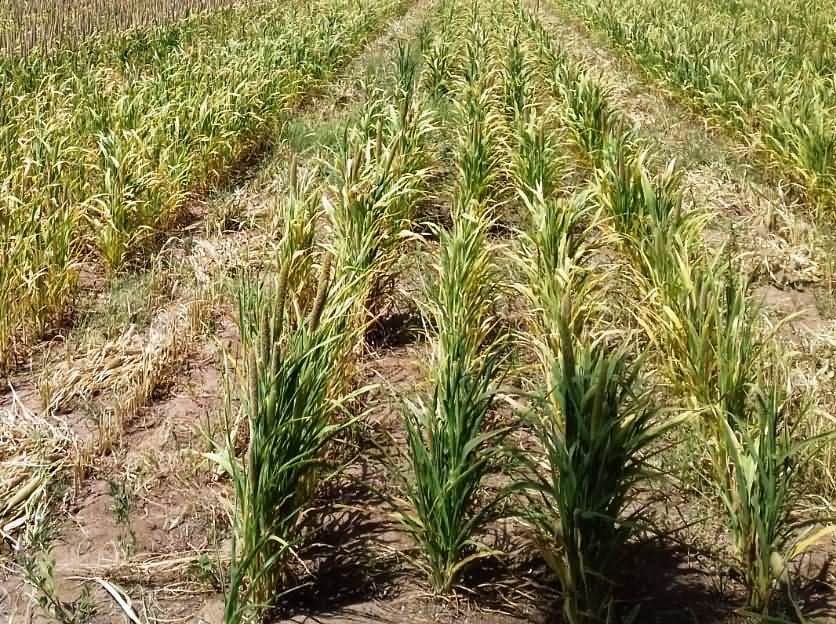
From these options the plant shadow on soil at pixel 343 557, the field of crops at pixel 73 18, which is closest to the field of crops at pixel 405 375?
the plant shadow on soil at pixel 343 557

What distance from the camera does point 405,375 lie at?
3.33 m

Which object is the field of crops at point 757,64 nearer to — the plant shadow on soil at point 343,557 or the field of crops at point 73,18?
the plant shadow on soil at point 343,557

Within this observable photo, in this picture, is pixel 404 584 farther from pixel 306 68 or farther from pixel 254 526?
pixel 306 68

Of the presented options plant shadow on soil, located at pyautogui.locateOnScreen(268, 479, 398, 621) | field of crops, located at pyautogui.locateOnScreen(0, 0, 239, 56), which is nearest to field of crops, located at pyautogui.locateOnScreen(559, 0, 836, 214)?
plant shadow on soil, located at pyautogui.locateOnScreen(268, 479, 398, 621)

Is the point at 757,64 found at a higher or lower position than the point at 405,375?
higher

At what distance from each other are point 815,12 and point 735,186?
23.9 ft

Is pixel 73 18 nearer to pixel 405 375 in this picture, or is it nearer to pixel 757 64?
pixel 757 64

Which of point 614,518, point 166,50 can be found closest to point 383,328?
point 614,518

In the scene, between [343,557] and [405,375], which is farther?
[405,375]

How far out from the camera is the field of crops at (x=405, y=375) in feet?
6.81

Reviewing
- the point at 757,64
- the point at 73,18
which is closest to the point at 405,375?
the point at 757,64

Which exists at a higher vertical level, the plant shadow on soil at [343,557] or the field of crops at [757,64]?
the field of crops at [757,64]

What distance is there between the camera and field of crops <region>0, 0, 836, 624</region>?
2.08 metres

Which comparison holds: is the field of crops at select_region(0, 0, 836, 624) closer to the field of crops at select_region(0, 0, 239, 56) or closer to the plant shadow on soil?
the plant shadow on soil
